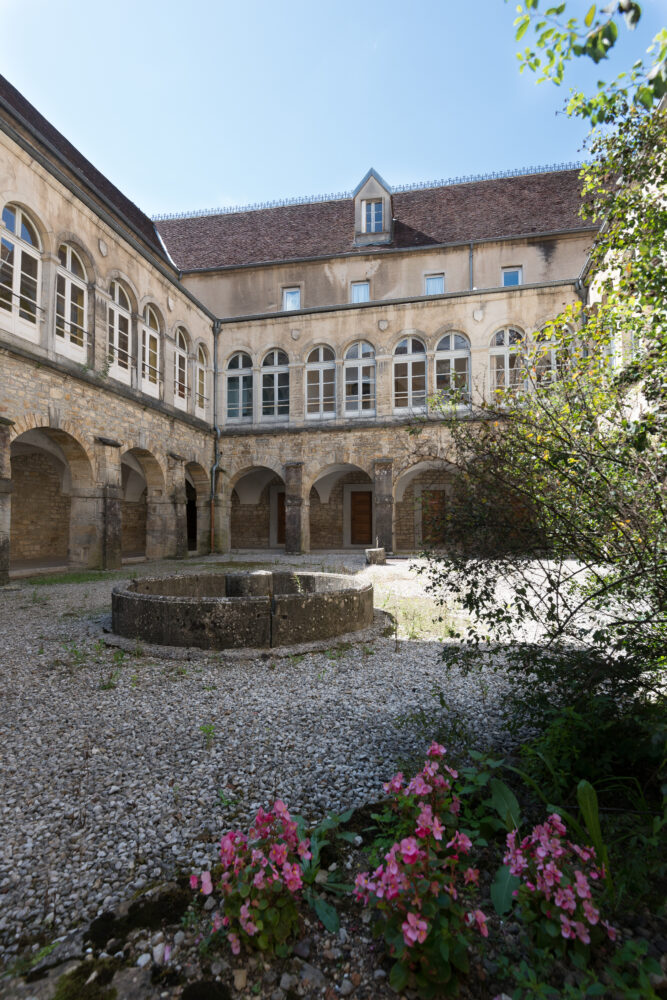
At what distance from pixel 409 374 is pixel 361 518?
594cm

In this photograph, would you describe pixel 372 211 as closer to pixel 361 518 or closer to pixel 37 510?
pixel 361 518

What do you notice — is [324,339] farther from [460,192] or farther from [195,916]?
[195,916]

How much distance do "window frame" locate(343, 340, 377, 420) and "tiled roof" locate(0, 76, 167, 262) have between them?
22.7 ft

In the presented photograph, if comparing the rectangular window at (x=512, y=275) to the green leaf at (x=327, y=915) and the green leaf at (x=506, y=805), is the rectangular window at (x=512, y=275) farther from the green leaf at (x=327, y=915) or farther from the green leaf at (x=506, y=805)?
the green leaf at (x=327, y=915)

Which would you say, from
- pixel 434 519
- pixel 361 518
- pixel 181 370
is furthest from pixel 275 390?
pixel 434 519

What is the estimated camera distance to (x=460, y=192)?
65.5 ft

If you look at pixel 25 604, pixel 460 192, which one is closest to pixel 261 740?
pixel 25 604

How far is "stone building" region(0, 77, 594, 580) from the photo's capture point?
9.87 meters

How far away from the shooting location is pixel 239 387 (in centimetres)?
1683

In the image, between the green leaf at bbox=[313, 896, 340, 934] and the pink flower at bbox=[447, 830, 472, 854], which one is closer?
the pink flower at bbox=[447, 830, 472, 854]

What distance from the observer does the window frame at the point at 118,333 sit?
38.0 feet

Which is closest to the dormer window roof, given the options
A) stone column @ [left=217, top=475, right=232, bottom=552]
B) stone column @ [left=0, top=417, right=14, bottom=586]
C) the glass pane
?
stone column @ [left=217, top=475, right=232, bottom=552]

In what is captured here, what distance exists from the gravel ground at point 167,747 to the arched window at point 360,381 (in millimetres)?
11879

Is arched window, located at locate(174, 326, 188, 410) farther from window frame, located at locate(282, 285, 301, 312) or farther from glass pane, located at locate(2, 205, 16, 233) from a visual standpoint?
glass pane, located at locate(2, 205, 16, 233)
